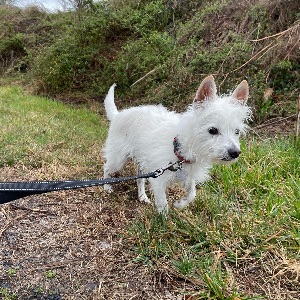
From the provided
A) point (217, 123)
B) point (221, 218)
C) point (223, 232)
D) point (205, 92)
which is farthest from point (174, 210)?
point (205, 92)

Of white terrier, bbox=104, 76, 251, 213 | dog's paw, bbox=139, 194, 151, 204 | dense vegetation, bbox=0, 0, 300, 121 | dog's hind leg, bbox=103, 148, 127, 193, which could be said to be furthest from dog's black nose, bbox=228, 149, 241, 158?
dense vegetation, bbox=0, 0, 300, 121

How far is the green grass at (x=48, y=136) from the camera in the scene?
4719 mm

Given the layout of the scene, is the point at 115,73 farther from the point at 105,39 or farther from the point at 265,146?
the point at 265,146

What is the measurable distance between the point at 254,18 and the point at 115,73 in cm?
411

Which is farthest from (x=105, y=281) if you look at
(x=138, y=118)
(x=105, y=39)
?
(x=105, y=39)

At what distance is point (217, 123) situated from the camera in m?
2.87

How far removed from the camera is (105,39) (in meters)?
11.4

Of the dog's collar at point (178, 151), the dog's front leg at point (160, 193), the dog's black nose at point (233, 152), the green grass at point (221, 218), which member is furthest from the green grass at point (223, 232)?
the dog's black nose at point (233, 152)

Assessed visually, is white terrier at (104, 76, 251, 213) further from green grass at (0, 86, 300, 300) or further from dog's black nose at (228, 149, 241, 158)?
green grass at (0, 86, 300, 300)

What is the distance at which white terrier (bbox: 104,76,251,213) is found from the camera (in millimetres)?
2867

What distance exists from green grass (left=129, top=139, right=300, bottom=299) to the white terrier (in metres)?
0.28

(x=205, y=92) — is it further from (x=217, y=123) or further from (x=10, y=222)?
(x=10, y=222)

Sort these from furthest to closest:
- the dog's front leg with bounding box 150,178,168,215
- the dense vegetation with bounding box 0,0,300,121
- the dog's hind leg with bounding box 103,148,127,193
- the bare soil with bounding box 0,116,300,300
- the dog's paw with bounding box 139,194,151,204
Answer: the dense vegetation with bounding box 0,0,300,121 → the dog's hind leg with bounding box 103,148,127,193 → the dog's paw with bounding box 139,194,151,204 → the dog's front leg with bounding box 150,178,168,215 → the bare soil with bounding box 0,116,300,300

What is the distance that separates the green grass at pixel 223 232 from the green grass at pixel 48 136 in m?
1.96
